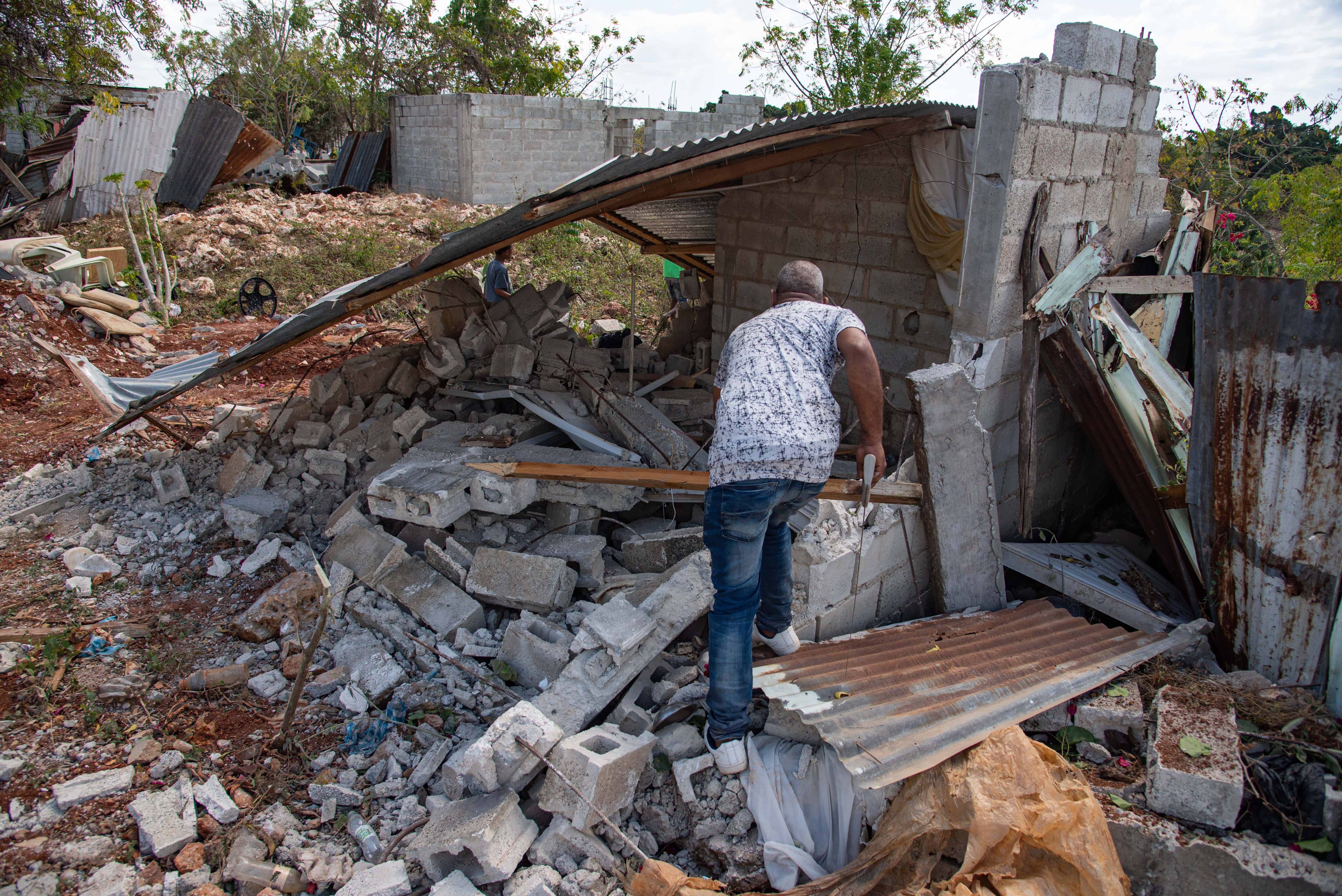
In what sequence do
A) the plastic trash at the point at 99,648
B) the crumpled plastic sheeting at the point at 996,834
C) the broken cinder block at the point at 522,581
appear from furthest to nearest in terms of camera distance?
1. the broken cinder block at the point at 522,581
2. the plastic trash at the point at 99,648
3. the crumpled plastic sheeting at the point at 996,834

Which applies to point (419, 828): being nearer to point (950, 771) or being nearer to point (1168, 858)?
point (950, 771)

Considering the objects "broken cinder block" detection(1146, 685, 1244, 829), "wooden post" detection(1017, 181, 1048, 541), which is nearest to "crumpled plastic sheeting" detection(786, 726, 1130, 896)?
"broken cinder block" detection(1146, 685, 1244, 829)

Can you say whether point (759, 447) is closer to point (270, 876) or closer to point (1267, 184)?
point (270, 876)

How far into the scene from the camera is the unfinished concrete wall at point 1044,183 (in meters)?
4.27

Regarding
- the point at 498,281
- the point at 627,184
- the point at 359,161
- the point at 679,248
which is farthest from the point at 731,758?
the point at 359,161

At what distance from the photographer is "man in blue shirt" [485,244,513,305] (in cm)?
720

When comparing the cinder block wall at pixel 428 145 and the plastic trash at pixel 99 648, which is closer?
the plastic trash at pixel 99 648

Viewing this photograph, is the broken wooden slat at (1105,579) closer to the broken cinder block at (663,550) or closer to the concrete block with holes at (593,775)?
the broken cinder block at (663,550)

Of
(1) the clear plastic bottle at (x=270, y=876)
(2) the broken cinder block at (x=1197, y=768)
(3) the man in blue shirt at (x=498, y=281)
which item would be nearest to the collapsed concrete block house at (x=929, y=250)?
(3) the man in blue shirt at (x=498, y=281)

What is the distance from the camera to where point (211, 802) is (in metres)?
3.02

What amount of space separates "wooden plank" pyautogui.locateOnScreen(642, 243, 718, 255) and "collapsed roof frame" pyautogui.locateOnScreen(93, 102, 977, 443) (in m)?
2.67

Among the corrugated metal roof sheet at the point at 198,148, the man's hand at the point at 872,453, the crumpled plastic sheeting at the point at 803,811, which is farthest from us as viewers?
the corrugated metal roof sheet at the point at 198,148

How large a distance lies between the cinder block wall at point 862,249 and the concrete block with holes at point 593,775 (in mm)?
2690

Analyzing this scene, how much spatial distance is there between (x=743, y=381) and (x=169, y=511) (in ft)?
14.2
